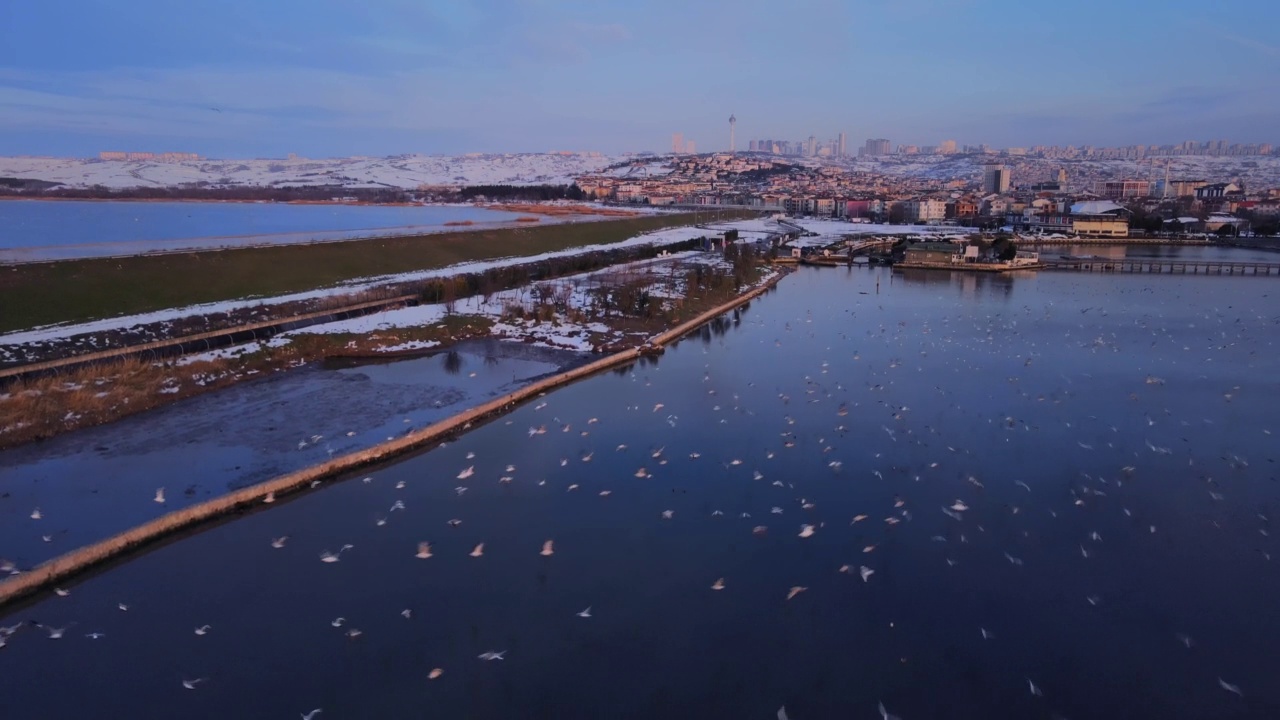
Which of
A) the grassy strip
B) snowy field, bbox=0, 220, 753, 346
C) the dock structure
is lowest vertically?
the dock structure

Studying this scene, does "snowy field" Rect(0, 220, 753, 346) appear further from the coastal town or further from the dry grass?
the coastal town

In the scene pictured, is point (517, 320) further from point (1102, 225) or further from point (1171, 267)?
point (1102, 225)

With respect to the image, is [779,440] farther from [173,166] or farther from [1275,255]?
[173,166]

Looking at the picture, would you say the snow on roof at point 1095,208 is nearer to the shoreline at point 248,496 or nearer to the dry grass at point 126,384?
the shoreline at point 248,496

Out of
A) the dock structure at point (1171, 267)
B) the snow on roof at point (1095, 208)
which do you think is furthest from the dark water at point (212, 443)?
the snow on roof at point (1095, 208)

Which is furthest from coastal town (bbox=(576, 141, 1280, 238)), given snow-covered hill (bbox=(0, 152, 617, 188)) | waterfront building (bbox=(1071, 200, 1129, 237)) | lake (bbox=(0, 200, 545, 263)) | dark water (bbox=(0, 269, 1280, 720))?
dark water (bbox=(0, 269, 1280, 720))

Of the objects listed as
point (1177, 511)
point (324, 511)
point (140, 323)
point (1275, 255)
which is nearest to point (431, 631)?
point (324, 511)
